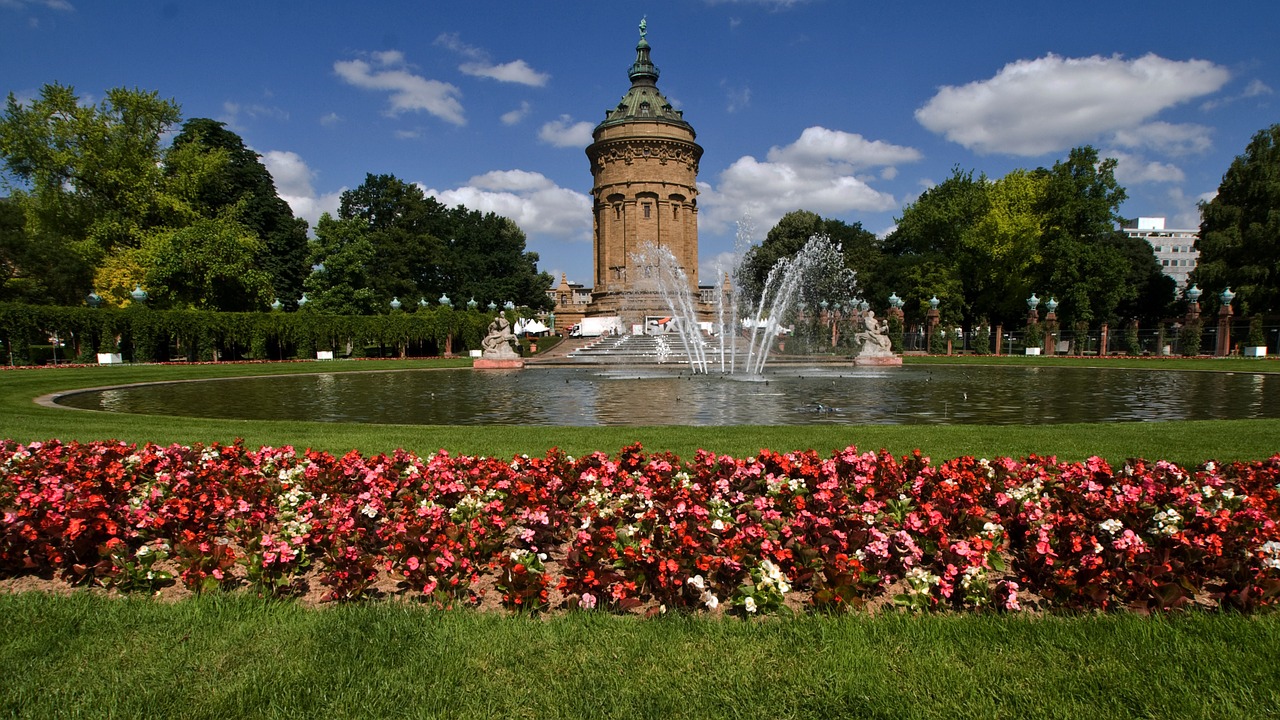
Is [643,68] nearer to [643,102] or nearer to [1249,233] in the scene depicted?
[643,102]

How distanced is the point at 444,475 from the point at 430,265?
2575 inches

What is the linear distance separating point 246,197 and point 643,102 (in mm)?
34038

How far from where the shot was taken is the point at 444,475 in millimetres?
5754

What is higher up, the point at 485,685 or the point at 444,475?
the point at 444,475

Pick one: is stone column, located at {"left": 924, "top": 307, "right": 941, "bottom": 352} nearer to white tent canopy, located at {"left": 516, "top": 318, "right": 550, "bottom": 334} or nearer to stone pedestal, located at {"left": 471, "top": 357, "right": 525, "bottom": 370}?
stone pedestal, located at {"left": 471, "top": 357, "right": 525, "bottom": 370}

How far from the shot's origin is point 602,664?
3.21 meters

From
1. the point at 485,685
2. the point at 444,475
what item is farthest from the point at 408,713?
the point at 444,475

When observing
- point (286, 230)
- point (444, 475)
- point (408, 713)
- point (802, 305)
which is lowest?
point (408, 713)

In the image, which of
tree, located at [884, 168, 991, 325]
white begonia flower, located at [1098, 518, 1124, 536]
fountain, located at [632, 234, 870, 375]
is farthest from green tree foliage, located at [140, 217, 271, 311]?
tree, located at [884, 168, 991, 325]

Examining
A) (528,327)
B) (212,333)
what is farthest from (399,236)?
(212,333)

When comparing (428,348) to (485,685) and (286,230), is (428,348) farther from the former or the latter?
(485,685)

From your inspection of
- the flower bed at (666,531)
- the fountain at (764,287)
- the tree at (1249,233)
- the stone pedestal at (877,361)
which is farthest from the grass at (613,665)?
the tree at (1249,233)

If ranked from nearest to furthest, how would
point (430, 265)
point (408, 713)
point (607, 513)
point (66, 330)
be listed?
point (408, 713) < point (607, 513) < point (66, 330) < point (430, 265)

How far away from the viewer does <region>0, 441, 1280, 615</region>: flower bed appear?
392cm
